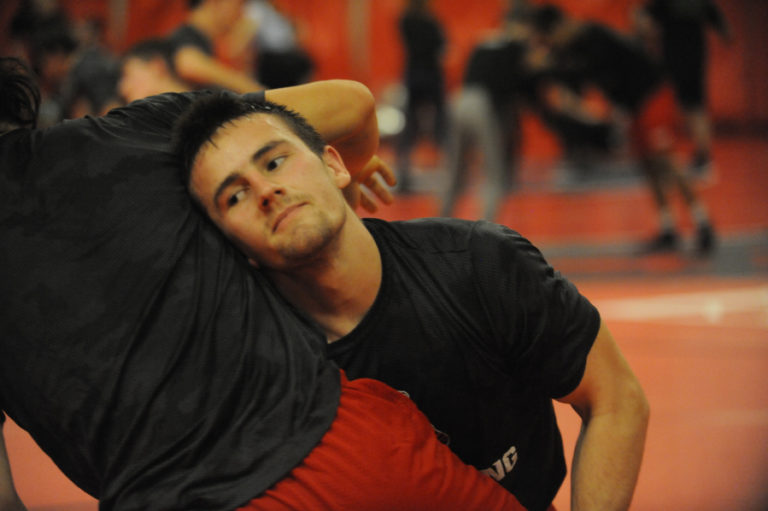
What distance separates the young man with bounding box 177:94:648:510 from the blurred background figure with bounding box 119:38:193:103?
2.31 m

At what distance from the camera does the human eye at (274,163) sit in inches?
56.5

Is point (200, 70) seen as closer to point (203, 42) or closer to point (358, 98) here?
point (203, 42)

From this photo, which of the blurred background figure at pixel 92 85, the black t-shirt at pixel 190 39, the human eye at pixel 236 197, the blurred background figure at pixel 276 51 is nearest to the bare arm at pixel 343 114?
the human eye at pixel 236 197

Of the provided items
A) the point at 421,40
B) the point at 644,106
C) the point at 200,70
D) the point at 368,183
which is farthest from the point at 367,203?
the point at 421,40

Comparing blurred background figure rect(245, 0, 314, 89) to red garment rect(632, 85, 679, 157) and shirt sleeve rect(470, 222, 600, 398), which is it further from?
shirt sleeve rect(470, 222, 600, 398)

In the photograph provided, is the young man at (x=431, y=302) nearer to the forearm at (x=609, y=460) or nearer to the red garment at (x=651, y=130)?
the forearm at (x=609, y=460)

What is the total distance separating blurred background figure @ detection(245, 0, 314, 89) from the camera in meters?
6.39

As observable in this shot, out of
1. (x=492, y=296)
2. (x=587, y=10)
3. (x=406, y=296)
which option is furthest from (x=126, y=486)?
(x=587, y=10)

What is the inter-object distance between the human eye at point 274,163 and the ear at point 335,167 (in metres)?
0.13

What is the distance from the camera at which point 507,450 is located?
4.98 ft

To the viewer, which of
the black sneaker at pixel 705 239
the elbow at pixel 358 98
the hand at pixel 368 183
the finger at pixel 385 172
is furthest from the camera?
the black sneaker at pixel 705 239

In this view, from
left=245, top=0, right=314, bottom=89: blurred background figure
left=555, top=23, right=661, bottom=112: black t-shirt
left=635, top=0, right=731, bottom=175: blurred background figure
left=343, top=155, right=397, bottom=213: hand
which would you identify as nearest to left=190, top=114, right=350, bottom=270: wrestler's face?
left=343, top=155, right=397, bottom=213: hand

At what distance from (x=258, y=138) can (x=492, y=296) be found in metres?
0.47

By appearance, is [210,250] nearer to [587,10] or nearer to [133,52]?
[133,52]
